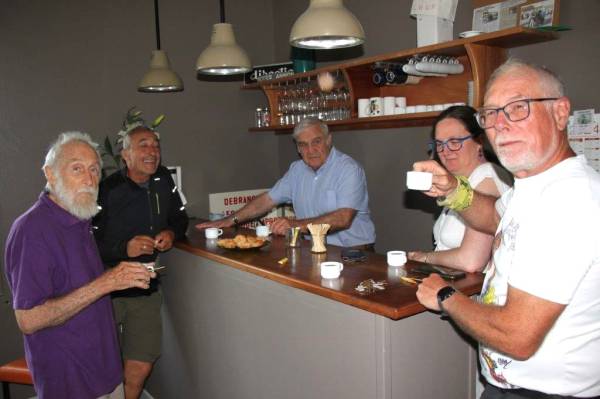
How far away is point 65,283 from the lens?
2.00 meters

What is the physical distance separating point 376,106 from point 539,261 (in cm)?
243

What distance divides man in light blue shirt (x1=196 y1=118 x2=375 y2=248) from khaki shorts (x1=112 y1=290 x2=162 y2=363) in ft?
2.06

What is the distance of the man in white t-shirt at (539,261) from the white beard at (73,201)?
146 cm

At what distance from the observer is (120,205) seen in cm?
293

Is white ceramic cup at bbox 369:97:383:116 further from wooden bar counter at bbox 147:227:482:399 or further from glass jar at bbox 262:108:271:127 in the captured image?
glass jar at bbox 262:108:271:127

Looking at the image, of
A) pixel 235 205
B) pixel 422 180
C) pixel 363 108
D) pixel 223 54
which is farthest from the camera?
pixel 235 205

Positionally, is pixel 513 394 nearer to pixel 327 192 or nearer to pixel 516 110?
pixel 516 110

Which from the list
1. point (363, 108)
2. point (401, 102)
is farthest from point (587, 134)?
point (363, 108)

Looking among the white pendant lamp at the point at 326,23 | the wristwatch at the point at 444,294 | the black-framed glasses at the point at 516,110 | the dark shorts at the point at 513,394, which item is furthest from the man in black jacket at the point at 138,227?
the black-framed glasses at the point at 516,110

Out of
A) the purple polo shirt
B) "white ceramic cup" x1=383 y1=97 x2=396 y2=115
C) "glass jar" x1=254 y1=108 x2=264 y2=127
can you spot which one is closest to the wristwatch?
the purple polo shirt

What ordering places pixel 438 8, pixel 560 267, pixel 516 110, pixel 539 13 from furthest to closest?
pixel 438 8 → pixel 539 13 → pixel 516 110 → pixel 560 267

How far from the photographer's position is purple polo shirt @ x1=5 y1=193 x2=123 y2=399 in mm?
1888

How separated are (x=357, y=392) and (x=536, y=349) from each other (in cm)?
71

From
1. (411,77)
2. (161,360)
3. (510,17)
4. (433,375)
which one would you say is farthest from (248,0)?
(433,375)
